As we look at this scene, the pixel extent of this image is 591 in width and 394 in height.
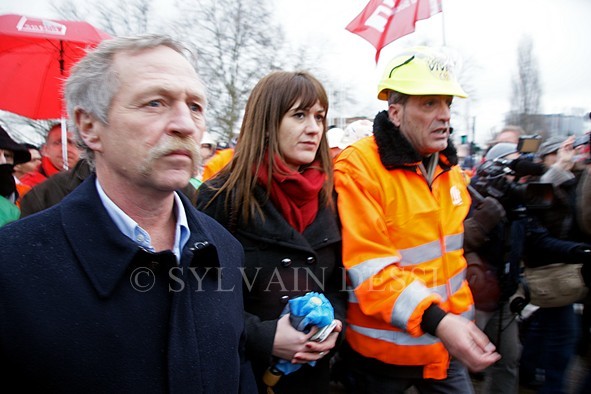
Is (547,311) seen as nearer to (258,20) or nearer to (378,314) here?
(378,314)

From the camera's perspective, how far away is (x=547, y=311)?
3.40 metres

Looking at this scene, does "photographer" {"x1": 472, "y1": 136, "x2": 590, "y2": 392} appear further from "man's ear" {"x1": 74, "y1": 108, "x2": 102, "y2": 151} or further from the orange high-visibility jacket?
"man's ear" {"x1": 74, "y1": 108, "x2": 102, "y2": 151}

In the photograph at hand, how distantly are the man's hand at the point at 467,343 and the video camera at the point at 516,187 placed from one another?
53.6 inches

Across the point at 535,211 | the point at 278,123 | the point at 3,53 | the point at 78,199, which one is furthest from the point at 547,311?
the point at 3,53

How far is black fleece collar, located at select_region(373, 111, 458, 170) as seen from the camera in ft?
6.97

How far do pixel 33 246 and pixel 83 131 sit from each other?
14.2 inches

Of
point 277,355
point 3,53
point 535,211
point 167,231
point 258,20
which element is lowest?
point 277,355

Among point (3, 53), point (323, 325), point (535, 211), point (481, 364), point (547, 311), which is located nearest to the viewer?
point (481, 364)

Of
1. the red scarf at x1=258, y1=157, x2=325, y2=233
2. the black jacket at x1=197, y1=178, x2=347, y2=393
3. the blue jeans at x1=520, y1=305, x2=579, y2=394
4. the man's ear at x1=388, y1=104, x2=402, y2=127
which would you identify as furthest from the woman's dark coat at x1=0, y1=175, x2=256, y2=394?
the blue jeans at x1=520, y1=305, x2=579, y2=394

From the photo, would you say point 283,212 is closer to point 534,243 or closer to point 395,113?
point 395,113

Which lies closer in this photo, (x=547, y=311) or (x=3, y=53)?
(x=547, y=311)

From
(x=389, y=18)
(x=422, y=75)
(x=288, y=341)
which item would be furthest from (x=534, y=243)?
(x=389, y=18)

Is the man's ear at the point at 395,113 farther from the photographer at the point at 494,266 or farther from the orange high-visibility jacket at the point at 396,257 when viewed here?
the photographer at the point at 494,266

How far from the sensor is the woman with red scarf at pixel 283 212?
193cm
